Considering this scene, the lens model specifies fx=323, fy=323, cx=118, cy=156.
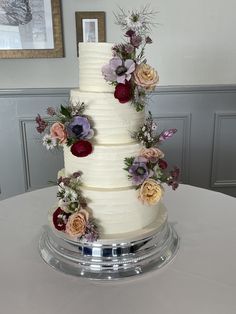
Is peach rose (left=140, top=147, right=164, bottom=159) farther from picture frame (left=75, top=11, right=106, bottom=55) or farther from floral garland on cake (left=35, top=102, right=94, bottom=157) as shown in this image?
picture frame (left=75, top=11, right=106, bottom=55)

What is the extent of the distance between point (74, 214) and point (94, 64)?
1.48ft

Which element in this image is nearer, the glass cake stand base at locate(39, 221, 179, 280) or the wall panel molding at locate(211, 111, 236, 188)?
the glass cake stand base at locate(39, 221, 179, 280)

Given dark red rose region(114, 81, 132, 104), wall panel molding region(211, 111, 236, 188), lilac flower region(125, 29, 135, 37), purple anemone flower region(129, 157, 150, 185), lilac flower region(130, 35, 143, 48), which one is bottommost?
wall panel molding region(211, 111, 236, 188)

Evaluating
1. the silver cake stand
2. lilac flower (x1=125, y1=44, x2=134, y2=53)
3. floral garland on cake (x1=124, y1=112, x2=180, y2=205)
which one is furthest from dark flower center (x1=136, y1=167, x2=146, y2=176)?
lilac flower (x1=125, y1=44, x2=134, y2=53)

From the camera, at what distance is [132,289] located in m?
0.89

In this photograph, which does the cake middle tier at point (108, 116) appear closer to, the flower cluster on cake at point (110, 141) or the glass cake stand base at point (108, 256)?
the flower cluster on cake at point (110, 141)

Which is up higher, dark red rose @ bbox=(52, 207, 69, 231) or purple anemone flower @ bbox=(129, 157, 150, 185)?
purple anemone flower @ bbox=(129, 157, 150, 185)

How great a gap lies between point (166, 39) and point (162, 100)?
1.57ft

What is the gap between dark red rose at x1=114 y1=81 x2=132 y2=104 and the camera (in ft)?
3.02

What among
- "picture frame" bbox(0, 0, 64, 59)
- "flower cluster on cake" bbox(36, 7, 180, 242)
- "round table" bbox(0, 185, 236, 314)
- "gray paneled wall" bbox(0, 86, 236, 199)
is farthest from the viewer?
"gray paneled wall" bbox(0, 86, 236, 199)

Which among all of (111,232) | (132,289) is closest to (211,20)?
(111,232)

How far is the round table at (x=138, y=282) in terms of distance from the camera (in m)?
0.82

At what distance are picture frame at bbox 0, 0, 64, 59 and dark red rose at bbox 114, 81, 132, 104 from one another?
5.76ft

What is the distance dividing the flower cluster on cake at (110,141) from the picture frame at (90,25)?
1588 millimetres
